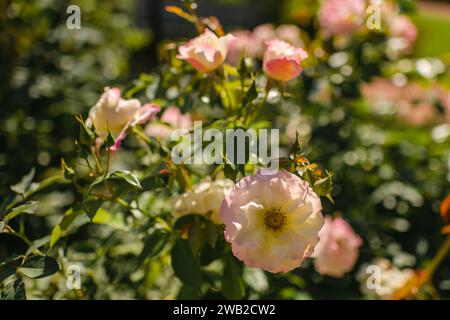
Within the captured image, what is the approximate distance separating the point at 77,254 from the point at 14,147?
77cm

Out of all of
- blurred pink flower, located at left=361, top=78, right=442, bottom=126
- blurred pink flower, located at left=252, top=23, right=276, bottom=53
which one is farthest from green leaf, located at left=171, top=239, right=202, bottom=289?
blurred pink flower, located at left=252, top=23, right=276, bottom=53

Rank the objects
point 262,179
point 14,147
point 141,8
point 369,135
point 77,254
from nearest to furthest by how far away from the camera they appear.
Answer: point 262,179 → point 77,254 → point 14,147 → point 369,135 → point 141,8

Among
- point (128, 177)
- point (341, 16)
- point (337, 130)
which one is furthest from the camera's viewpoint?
point (337, 130)

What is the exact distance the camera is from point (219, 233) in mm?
1034

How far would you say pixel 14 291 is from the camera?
0.94 m

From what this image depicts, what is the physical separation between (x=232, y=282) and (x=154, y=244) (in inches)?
7.1

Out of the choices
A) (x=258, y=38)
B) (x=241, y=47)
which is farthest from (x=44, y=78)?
(x=258, y=38)

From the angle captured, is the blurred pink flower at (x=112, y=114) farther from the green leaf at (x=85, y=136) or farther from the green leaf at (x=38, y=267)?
the green leaf at (x=38, y=267)

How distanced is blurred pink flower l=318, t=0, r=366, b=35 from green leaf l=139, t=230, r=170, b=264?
1.04m

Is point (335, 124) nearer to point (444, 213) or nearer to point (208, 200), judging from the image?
point (444, 213)

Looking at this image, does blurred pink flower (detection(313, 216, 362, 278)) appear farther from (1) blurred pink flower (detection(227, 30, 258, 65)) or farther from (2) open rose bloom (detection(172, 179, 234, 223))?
(1) blurred pink flower (detection(227, 30, 258, 65))

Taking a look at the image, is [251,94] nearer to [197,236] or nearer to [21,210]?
[197,236]

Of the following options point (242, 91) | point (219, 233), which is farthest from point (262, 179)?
point (242, 91)

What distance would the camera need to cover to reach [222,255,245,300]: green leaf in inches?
44.3
